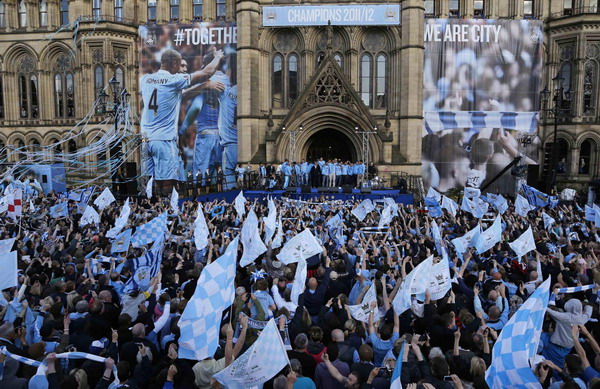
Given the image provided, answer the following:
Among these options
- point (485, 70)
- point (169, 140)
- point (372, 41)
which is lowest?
point (169, 140)

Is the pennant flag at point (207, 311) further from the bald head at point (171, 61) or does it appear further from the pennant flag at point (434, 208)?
the bald head at point (171, 61)

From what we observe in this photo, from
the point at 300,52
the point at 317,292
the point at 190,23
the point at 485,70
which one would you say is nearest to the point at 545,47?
the point at 485,70

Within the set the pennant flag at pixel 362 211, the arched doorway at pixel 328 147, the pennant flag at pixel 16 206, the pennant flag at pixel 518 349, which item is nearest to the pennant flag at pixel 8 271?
the pennant flag at pixel 16 206

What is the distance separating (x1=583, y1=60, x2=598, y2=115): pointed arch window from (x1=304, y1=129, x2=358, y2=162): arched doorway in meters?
16.1

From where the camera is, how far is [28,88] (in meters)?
36.2

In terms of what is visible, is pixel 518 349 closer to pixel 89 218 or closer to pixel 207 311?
pixel 207 311

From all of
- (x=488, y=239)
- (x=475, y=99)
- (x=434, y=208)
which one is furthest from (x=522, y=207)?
(x=475, y=99)

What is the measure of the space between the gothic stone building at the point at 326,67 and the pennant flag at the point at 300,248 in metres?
20.8

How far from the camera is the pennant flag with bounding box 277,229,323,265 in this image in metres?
9.47

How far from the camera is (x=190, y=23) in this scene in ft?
106

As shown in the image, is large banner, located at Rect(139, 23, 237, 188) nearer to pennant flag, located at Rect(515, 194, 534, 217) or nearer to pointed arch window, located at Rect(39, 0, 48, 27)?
pointed arch window, located at Rect(39, 0, 48, 27)

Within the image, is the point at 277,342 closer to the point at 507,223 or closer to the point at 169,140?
the point at 507,223

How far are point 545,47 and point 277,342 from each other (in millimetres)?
34045

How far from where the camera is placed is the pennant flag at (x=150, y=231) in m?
11.8
